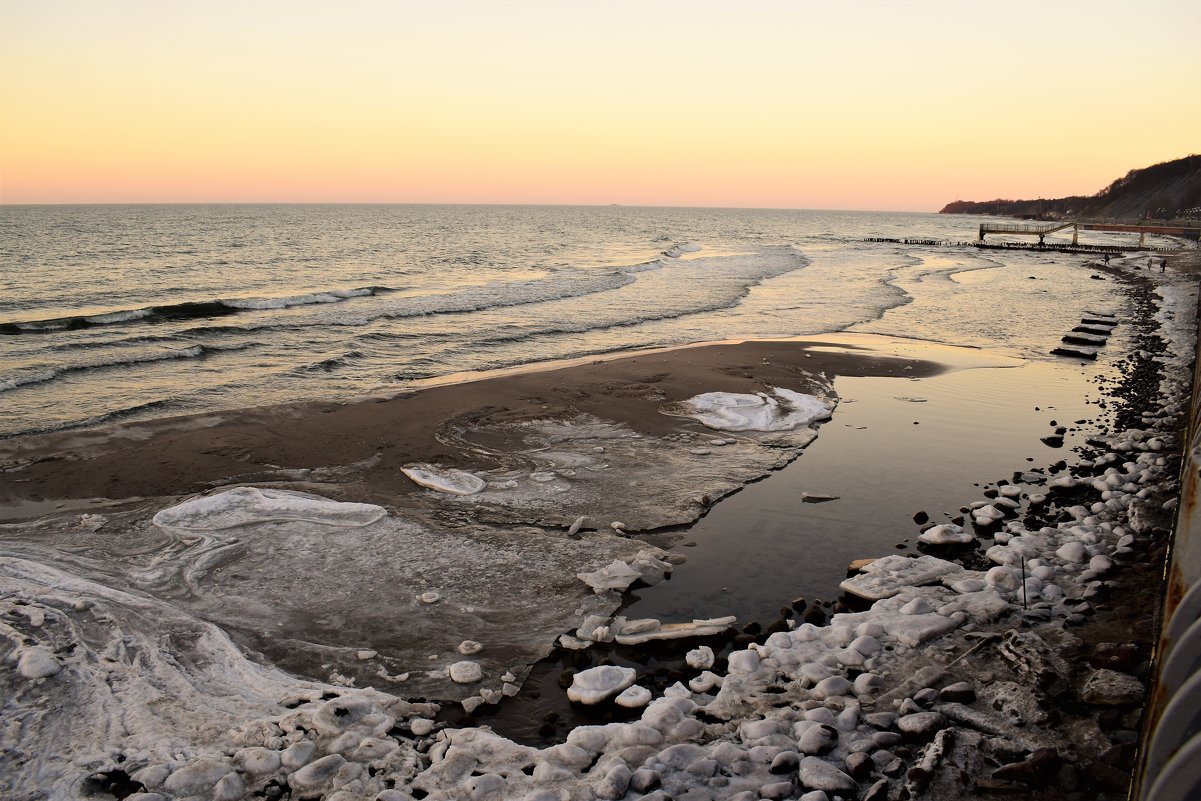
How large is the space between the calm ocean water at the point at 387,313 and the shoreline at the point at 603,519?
2962 millimetres

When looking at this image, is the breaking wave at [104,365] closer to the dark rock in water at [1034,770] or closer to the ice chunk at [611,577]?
the ice chunk at [611,577]

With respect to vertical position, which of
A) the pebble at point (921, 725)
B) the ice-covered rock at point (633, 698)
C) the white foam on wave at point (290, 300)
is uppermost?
the white foam on wave at point (290, 300)

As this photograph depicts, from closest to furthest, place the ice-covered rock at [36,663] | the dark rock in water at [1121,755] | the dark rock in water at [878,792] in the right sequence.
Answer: the dark rock in water at [878,792] < the dark rock in water at [1121,755] < the ice-covered rock at [36,663]

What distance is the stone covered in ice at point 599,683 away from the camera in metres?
5.42

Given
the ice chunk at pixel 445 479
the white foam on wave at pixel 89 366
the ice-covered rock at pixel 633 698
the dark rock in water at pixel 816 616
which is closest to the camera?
the ice-covered rock at pixel 633 698

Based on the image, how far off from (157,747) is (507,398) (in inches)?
395

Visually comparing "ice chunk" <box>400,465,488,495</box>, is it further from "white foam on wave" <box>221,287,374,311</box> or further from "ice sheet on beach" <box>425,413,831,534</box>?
"white foam on wave" <box>221,287,374,311</box>

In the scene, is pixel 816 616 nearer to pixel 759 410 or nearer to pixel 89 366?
pixel 759 410

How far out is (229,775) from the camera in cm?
445

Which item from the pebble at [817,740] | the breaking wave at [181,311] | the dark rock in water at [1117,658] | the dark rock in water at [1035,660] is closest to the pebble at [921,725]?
the pebble at [817,740]

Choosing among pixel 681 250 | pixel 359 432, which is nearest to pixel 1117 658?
pixel 359 432

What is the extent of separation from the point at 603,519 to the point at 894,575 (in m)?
3.35

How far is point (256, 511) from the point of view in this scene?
8.95 m

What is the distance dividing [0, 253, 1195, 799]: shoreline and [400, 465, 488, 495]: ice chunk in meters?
0.37
